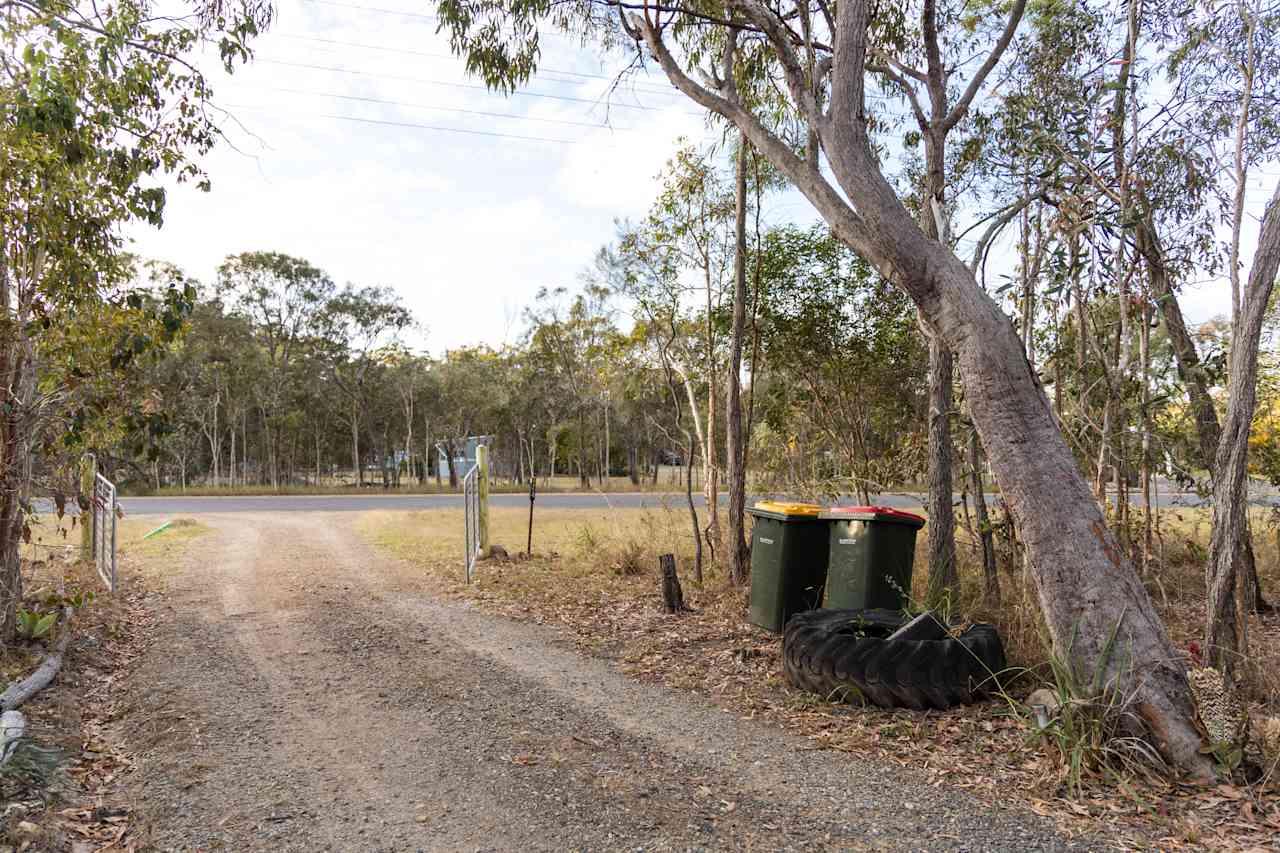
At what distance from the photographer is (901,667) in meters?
5.37

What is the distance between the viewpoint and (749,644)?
7301mm

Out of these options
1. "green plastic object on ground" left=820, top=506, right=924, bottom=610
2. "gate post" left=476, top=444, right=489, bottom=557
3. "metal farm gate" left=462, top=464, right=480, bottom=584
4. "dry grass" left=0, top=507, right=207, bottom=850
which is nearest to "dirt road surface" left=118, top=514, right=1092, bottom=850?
"dry grass" left=0, top=507, right=207, bottom=850

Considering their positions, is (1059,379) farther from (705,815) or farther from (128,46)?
(128,46)

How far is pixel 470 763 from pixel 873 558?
12.0ft

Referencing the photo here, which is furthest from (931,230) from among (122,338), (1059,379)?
(122,338)

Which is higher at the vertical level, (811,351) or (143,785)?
(811,351)

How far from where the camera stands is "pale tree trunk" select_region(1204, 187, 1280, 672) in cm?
500

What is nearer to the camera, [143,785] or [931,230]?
[143,785]

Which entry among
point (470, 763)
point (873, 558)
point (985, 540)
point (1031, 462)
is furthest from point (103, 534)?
point (1031, 462)

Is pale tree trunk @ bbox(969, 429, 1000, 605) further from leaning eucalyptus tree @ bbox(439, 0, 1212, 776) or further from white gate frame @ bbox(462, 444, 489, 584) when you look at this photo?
white gate frame @ bbox(462, 444, 489, 584)

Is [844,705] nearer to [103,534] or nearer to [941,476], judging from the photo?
[941,476]

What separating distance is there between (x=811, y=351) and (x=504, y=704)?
22.0 ft

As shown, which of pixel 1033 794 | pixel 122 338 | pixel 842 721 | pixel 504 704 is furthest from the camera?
pixel 122 338

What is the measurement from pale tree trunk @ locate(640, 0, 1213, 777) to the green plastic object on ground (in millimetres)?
1843
